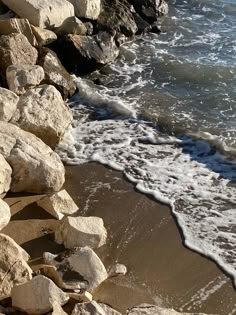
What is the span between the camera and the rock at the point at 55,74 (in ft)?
29.0

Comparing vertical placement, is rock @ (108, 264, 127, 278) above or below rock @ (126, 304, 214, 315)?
below

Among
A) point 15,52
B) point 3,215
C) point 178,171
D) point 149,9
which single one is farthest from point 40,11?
point 3,215

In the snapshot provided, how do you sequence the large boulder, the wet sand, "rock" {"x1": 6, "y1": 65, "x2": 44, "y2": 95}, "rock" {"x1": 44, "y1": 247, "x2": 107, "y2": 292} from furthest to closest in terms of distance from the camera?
"rock" {"x1": 6, "y1": 65, "x2": 44, "y2": 95} → the large boulder → the wet sand → "rock" {"x1": 44, "y1": 247, "x2": 107, "y2": 292}

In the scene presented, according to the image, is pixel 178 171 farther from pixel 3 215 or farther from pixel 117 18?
pixel 117 18

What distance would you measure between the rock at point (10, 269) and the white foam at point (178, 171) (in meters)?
1.87

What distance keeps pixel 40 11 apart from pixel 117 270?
224 inches

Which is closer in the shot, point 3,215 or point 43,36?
point 3,215

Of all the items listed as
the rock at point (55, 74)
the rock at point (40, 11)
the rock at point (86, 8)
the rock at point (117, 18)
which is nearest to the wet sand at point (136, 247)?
the rock at point (55, 74)

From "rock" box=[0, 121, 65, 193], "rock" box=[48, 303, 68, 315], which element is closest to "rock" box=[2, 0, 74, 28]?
"rock" box=[0, 121, 65, 193]

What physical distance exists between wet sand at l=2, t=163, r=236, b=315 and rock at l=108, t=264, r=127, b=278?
0.05 meters

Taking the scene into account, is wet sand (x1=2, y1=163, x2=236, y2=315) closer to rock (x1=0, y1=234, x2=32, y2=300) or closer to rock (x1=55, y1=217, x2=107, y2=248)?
rock (x1=55, y1=217, x2=107, y2=248)

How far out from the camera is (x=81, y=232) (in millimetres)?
5703

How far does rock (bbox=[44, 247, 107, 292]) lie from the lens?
5203 millimetres

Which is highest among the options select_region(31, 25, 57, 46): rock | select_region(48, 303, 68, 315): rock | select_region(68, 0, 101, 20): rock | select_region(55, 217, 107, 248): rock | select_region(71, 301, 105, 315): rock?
select_region(68, 0, 101, 20): rock
